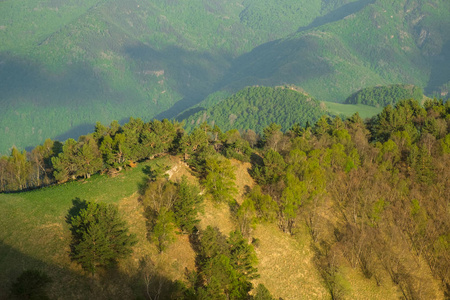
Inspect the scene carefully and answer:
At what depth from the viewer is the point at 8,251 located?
171 ft

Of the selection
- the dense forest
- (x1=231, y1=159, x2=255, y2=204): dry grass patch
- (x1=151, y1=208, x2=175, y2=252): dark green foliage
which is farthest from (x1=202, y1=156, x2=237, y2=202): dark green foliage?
(x1=151, y1=208, x2=175, y2=252): dark green foliage

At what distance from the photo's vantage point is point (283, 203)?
7619 cm

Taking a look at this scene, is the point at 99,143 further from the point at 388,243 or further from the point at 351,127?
the point at 351,127

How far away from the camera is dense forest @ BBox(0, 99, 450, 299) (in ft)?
186

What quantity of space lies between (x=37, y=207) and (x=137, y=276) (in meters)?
24.8

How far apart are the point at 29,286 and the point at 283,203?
5199 centimetres

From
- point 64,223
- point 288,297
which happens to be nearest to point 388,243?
point 288,297

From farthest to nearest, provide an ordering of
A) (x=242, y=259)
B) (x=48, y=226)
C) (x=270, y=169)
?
(x=270, y=169) < (x=242, y=259) < (x=48, y=226)

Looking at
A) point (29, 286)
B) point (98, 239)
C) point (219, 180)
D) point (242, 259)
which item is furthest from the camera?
point (219, 180)

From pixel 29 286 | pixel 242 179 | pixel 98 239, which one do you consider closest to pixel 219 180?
pixel 242 179

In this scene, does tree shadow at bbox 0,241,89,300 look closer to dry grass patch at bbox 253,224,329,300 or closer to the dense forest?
the dense forest

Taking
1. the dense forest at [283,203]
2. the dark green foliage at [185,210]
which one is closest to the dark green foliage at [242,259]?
the dense forest at [283,203]

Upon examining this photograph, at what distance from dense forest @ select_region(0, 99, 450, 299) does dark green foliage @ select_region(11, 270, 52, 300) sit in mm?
8514

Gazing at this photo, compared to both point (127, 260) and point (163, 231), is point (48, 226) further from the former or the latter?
point (163, 231)
